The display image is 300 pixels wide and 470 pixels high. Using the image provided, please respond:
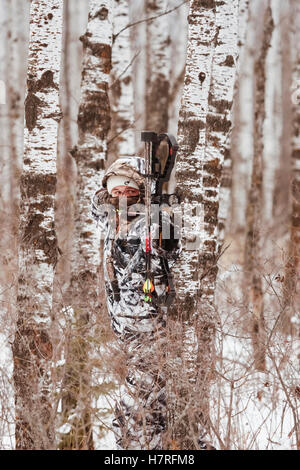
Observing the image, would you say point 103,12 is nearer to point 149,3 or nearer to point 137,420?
point 137,420

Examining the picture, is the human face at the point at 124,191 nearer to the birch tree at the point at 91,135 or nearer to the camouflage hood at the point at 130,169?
the camouflage hood at the point at 130,169

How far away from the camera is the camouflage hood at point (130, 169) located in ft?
13.9

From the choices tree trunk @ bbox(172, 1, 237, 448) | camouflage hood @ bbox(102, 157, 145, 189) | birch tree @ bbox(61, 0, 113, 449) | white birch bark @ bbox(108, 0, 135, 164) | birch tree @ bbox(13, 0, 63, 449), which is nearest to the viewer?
tree trunk @ bbox(172, 1, 237, 448)

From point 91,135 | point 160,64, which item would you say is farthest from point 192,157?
point 160,64

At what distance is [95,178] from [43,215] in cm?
151

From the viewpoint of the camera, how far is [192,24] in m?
4.52

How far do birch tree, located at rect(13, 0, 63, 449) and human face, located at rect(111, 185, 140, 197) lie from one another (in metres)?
0.56

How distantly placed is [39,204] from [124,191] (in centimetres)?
73

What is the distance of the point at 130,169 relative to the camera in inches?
168

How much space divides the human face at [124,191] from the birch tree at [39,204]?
56 centimetres

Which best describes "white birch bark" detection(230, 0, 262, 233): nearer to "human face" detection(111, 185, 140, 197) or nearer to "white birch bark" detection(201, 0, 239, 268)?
"white birch bark" detection(201, 0, 239, 268)

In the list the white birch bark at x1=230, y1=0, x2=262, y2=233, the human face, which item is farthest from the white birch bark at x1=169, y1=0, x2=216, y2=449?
the white birch bark at x1=230, y1=0, x2=262, y2=233

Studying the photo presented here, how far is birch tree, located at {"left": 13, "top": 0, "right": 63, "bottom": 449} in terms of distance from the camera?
14.3ft
